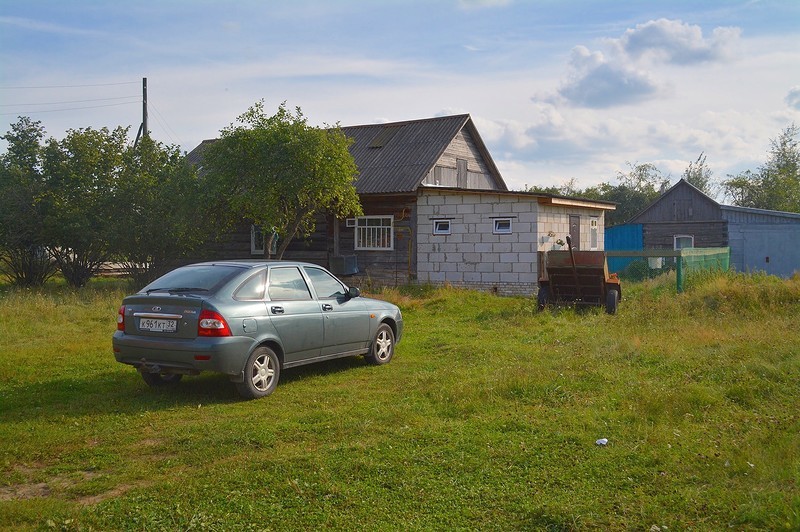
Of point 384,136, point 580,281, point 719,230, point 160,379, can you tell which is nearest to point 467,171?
point 384,136

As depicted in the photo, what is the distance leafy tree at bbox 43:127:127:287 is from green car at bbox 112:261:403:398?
526 inches

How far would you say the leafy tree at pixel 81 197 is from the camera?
21.0 metres

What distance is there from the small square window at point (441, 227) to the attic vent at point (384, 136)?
6364 millimetres

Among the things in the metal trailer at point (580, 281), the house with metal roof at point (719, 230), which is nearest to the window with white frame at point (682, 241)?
the house with metal roof at point (719, 230)

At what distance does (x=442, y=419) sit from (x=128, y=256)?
17.0 m

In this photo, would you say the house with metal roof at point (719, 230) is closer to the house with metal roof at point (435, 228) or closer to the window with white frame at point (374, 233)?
the house with metal roof at point (435, 228)

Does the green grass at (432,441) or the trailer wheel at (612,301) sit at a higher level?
the trailer wheel at (612,301)

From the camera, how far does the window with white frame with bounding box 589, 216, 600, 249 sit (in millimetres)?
24734

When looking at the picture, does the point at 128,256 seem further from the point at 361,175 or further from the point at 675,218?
the point at 675,218

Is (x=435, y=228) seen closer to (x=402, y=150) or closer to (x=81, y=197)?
(x=402, y=150)

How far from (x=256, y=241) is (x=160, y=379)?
678 inches

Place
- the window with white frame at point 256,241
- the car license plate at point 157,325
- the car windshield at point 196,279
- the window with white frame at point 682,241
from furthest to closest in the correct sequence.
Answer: the window with white frame at point 682,241 → the window with white frame at point 256,241 → the car windshield at point 196,279 → the car license plate at point 157,325

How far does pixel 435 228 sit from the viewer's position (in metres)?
22.5

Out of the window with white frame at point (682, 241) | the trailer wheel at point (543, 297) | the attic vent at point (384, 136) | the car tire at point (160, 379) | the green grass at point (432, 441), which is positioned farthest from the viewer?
the window with white frame at point (682, 241)
